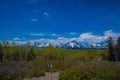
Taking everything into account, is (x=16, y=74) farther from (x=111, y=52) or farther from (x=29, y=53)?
(x=29, y=53)

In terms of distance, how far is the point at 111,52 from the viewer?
47.7 meters

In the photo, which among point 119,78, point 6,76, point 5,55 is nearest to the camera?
point 119,78

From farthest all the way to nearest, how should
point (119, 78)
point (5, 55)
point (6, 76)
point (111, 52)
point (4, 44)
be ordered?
1. point (4, 44)
2. point (5, 55)
3. point (111, 52)
4. point (6, 76)
5. point (119, 78)

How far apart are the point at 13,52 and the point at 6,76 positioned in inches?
1722

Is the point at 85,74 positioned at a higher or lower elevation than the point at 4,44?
lower

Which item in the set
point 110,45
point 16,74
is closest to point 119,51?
point 110,45

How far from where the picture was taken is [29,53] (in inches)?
2232

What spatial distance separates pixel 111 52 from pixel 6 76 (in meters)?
35.8

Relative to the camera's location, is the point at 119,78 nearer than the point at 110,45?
Yes

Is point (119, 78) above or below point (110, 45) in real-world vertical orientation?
below

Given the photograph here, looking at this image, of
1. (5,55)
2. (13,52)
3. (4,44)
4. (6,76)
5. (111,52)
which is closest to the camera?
(6,76)

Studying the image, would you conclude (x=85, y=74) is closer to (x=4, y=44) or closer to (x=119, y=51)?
(x=119, y=51)

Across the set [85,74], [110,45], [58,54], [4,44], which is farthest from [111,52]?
[4,44]

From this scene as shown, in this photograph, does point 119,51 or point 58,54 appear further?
point 58,54
